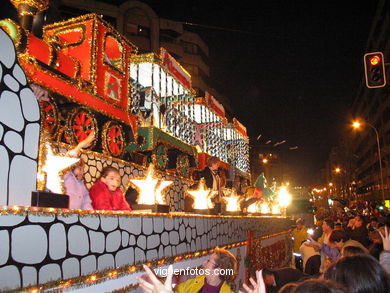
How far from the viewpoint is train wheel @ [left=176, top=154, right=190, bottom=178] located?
12.2 meters

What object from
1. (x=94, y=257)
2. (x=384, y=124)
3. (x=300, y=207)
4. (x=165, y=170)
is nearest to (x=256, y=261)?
(x=165, y=170)

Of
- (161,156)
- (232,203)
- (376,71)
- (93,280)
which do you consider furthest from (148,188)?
(376,71)

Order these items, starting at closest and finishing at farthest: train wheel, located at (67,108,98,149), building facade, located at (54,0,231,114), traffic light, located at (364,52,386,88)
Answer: train wheel, located at (67,108,98,149) → traffic light, located at (364,52,386,88) → building facade, located at (54,0,231,114)

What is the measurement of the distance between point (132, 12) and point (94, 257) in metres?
39.4

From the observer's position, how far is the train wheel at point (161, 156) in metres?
10.7

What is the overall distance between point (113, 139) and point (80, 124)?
1.22 metres

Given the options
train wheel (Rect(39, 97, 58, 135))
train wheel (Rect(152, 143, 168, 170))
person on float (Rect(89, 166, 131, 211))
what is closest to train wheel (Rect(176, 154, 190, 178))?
train wheel (Rect(152, 143, 168, 170))

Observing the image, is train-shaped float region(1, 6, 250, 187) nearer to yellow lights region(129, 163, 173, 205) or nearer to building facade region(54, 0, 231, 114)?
yellow lights region(129, 163, 173, 205)

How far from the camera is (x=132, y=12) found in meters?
39.2

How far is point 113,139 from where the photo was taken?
8516mm

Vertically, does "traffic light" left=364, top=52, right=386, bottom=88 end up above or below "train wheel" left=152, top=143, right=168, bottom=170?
above

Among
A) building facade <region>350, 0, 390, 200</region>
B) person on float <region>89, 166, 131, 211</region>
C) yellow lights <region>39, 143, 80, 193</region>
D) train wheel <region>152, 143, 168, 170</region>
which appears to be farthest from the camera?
building facade <region>350, 0, 390, 200</region>

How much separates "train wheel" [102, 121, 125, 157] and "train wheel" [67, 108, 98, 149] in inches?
16.8

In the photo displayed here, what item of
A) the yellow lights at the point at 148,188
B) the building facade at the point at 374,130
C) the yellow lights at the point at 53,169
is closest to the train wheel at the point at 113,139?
the yellow lights at the point at 148,188
